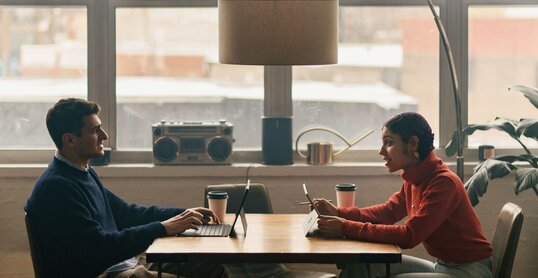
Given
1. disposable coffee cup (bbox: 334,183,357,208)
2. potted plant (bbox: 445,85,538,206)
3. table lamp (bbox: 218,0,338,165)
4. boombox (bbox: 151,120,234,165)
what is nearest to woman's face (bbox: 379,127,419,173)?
disposable coffee cup (bbox: 334,183,357,208)

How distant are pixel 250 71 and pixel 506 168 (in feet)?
5.12

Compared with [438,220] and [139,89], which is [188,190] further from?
[438,220]

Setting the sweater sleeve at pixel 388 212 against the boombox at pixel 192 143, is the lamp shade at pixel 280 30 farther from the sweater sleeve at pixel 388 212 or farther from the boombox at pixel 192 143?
the boombox at pixel 192 143

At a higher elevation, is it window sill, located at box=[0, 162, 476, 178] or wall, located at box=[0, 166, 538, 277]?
window sill, located at box=[0, 162, 476, 178]

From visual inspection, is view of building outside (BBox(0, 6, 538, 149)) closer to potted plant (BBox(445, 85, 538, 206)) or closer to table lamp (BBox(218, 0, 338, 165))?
potted plant (BBox(445, 85, 538, 206))

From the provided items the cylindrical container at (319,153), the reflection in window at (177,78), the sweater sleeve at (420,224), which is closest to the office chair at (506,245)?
the sweater sleeve at (420,224)

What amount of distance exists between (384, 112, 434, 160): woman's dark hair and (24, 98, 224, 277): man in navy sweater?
2.83 feet

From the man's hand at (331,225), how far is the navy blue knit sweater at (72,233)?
2.06 ft

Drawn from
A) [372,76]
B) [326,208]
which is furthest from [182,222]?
[372,76]

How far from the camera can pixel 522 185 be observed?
16.0 feet

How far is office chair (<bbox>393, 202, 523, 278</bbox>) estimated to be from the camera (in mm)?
3859

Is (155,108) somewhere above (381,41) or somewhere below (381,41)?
below

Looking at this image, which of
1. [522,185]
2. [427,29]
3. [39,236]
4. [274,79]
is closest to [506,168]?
[522,185]

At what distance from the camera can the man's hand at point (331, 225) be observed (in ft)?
12.7
